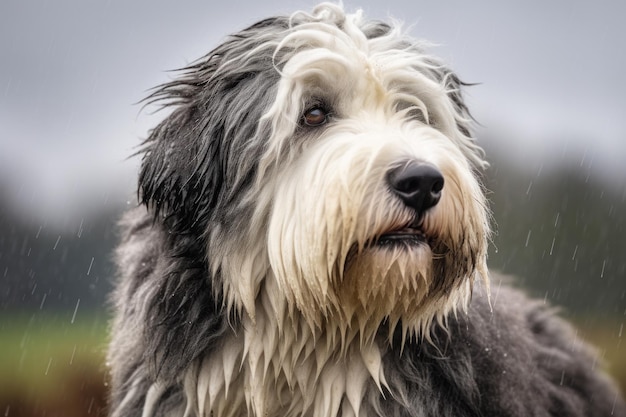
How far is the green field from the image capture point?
7.00 metres

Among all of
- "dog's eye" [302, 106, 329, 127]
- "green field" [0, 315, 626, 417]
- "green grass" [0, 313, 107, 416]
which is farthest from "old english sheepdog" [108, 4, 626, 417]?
"green grass" [0, 313, 107, 416]

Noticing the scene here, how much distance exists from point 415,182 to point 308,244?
0.48 m

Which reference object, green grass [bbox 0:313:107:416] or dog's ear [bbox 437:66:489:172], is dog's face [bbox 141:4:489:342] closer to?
dog's ear [bbox 437:66:489:172]

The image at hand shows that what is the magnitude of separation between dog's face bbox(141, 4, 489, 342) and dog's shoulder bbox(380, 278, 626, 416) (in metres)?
0.19

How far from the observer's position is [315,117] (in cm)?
343

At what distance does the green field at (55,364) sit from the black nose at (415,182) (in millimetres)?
3688

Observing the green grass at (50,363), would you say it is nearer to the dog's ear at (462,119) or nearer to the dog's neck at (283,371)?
the dog's neck at (283,371)

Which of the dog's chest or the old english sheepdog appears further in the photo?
the dog's chest

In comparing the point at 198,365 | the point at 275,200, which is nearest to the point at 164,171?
the point at 275,200

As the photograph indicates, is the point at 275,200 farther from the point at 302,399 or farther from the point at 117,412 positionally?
the point at 117,412

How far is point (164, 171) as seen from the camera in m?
3.54

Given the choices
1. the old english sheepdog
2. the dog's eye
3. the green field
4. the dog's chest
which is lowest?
the green field

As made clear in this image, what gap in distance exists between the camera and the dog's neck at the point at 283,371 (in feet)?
11.2

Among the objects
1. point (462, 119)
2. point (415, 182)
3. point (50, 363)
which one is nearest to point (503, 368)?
point (462, 119)
